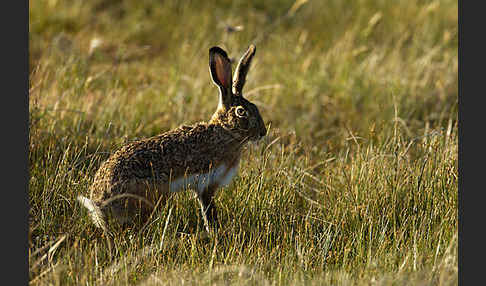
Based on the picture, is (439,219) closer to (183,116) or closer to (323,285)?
(323,285)

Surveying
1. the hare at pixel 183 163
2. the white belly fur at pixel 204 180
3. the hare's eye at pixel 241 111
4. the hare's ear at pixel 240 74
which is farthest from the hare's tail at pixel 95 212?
the hare's ear at pixel 240 74

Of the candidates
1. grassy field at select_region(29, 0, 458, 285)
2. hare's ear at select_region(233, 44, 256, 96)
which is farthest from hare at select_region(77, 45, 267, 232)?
grassy field at select_region(29, 0, 458, 285)

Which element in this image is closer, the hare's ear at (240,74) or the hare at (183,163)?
the hare at (183,163)

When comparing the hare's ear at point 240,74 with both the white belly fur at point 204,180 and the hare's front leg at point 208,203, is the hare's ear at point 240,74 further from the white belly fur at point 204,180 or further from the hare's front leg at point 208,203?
the hare's front leg at point 208,203

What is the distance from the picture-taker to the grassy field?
13.8ft

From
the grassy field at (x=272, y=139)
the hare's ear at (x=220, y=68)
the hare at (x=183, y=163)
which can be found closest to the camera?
the grassy field at (x=272, y=139)

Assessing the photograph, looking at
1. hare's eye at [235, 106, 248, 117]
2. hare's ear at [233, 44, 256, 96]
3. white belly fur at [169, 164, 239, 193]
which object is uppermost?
hare's ear at [233, 44, 256, 96]

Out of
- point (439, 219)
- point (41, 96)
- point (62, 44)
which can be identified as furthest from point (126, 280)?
point (62, 44)

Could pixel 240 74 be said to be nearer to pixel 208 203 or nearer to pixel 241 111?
pixel 241 111

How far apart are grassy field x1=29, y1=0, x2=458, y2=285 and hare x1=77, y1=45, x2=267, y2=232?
159mm

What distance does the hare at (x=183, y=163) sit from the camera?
4.33 meters

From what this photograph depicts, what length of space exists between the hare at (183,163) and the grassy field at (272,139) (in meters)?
0.16

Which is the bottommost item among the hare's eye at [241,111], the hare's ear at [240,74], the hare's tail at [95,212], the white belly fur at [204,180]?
the hare's tail at [95,212]

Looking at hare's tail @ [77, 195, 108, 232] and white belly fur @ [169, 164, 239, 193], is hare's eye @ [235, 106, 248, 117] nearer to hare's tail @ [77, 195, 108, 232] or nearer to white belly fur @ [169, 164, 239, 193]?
white belly fur @ [169, 164, 239, 193]
